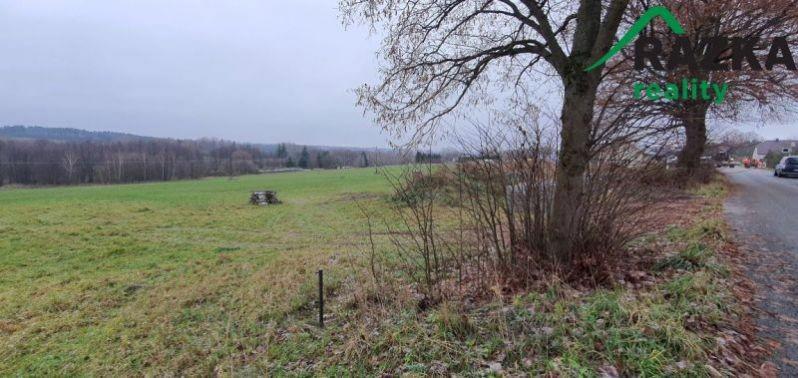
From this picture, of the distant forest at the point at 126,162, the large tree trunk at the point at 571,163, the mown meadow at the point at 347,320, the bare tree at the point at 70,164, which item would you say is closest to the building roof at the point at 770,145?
the distant forest at the point at 126,162

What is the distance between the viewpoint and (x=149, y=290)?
808cm

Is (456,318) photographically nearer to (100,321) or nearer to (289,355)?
(289,355)

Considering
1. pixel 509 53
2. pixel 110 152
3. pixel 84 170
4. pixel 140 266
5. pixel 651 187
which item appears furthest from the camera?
pixel 110 152

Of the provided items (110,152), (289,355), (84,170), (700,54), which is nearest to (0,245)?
(289,355)

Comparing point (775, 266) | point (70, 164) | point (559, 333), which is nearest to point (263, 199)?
point (559, 333)

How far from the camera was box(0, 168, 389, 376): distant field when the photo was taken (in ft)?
16.9

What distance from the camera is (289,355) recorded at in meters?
4.38

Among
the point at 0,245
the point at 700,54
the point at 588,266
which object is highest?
the point at 700,54

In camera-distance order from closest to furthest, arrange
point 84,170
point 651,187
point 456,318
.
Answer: point 456,318 → point 651,187 → point 84,170

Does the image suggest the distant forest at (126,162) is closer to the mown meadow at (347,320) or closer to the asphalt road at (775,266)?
the mown meadow at (347,320)

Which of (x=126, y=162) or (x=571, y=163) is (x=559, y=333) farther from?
(x=126, y=162)

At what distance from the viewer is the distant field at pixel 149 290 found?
5.14 meters

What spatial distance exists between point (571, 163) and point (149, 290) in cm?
818

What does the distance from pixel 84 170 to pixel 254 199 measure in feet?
220
